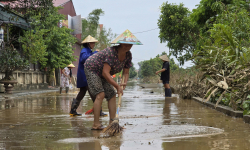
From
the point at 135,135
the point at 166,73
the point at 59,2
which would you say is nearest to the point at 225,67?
the point at 135,135

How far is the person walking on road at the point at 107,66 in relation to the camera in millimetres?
→ 5773

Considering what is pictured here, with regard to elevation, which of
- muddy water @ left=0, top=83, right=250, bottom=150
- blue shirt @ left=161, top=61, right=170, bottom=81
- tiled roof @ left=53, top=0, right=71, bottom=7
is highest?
tiled roof @ left=53, top=0, right=71, bottom=7

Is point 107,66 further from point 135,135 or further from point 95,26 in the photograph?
point 95,26

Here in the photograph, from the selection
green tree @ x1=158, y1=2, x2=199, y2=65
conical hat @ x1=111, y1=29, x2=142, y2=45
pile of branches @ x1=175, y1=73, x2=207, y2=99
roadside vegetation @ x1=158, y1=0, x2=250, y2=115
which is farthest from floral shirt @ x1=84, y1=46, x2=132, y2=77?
green tree @ x1=158, y1=2, x2=199, y2=65

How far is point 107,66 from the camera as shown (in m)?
5.77

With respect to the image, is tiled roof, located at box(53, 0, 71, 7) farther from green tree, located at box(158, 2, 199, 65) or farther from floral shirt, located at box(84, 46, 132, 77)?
floral shirt, located at box(84, 46, 132, 77)

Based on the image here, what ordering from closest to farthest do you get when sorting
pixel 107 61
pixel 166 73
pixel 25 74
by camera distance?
pixel 107 61 → pixel 166 73 → pixel 25 74

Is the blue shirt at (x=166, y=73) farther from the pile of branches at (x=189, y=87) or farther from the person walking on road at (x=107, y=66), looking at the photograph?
the person walking on road at (x=107, y=66)

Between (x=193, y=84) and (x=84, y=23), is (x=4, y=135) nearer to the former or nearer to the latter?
(x=193, y=84)

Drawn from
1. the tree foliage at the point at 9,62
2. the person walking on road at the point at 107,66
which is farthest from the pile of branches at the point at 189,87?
the tree foliage at the point at 9,62

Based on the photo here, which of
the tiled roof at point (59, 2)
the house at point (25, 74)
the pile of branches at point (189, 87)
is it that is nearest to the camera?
the pile of branches at point (189, 87)

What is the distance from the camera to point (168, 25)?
98.2 ft

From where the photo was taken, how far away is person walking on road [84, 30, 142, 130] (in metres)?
5.77

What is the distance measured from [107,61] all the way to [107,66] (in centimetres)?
9
